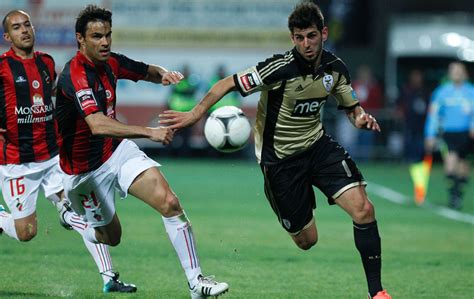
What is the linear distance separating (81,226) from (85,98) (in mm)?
1582

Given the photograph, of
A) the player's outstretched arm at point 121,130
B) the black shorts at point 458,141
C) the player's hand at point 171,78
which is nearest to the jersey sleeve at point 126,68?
the player's hand at point 171,78

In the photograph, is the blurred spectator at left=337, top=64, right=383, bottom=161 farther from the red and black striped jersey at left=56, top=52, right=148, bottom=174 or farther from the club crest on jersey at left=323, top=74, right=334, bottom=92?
the red and black striped jersey at left=56, top=52, right=148, bottom=174

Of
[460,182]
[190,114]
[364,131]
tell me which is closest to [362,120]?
[190,114]

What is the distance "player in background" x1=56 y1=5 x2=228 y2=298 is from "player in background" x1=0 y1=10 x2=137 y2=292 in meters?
1.07

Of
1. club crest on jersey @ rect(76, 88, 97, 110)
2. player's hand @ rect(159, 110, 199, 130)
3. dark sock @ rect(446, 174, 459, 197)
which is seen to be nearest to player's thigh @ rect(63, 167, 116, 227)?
club crest on jersey @ rect(76, 88, 97, 110)

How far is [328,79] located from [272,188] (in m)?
1.07

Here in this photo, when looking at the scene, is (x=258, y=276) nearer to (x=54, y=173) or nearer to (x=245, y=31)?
(x=54, y=173)

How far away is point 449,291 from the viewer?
29.7ft

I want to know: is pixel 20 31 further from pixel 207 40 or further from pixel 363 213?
pixel 207 40

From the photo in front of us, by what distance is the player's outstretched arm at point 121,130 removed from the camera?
7.40m

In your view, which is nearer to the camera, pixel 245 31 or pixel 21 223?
pixel 21 223

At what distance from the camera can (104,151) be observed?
812 centimetres

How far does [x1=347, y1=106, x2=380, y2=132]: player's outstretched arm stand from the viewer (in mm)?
8188

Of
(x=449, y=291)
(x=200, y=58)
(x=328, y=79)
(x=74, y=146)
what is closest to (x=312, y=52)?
(x=328, y=79)
